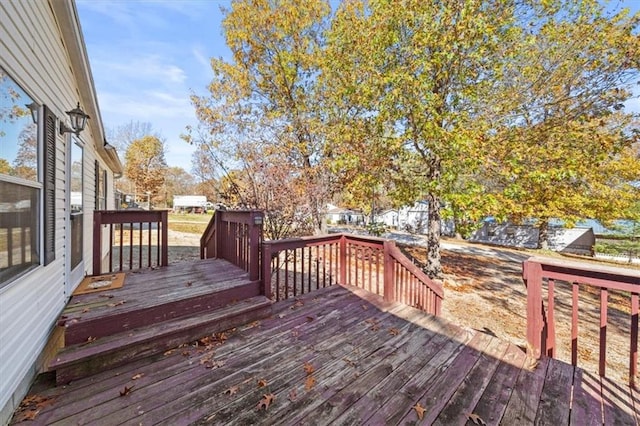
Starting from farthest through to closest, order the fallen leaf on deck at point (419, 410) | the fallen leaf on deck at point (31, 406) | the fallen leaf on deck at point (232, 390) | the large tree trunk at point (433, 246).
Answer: the large tree trunk at point (433, 246)
the fallen leaf on deck at point (232, 390)
the fallen leaf on deck at point (419, 410)
the fallen leaf on deck at point (31, 406)

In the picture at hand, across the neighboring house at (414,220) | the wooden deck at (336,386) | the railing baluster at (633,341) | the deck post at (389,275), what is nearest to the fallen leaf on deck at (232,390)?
the wooden deck at (336,386)

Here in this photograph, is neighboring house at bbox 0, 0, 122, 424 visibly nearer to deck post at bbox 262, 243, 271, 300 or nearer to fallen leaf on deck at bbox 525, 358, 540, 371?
deck post at bbox 262, 243, 271, 300

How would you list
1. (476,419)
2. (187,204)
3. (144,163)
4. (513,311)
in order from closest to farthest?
1. (476,419)
2. (513,311)
3. (144,163)
4. (187,204)

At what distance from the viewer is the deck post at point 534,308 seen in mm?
2766

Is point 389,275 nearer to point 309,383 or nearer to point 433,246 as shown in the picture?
point 309,383

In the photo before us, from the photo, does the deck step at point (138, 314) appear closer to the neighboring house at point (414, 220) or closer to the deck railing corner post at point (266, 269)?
the deck railing corner post at point (266, 269)

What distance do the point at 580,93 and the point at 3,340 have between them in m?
9.39

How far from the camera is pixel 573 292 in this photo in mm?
2607

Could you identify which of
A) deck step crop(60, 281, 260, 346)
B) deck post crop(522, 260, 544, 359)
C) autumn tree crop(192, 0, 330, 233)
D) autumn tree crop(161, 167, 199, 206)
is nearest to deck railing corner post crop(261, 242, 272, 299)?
deck step crop(60, 281, 260, 346)

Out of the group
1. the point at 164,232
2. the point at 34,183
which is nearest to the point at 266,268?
the point at 164,232

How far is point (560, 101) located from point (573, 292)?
5.17 metres

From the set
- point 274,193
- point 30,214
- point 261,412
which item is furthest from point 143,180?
point 261,412

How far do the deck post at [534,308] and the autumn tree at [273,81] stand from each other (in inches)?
206

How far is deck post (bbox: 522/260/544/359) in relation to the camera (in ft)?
9.07
